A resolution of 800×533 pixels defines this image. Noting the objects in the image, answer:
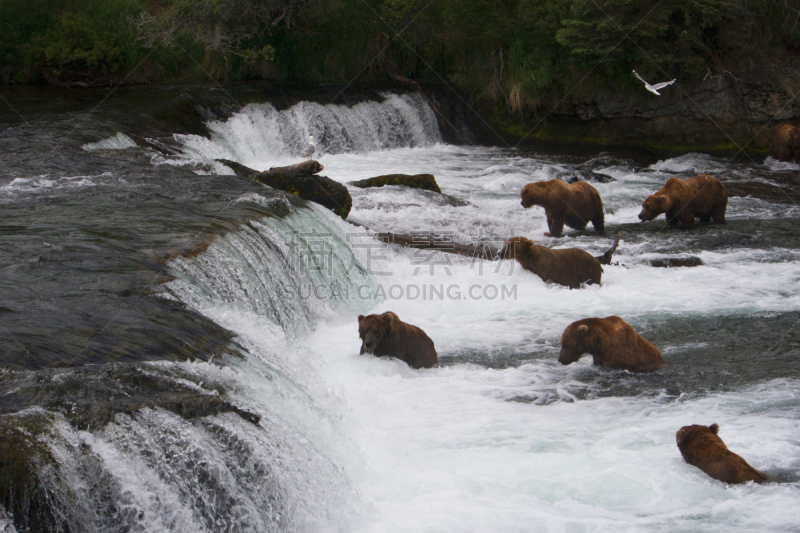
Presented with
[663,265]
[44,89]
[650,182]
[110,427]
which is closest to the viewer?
[110,427]

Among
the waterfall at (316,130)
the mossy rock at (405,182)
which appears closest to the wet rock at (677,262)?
the mossy rock at (405,182)

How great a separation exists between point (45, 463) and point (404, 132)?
1557 centimetres

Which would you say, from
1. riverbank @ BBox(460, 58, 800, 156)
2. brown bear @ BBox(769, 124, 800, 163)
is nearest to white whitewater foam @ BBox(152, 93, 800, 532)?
brown bear @ BBox(769, 124, 800, 163)

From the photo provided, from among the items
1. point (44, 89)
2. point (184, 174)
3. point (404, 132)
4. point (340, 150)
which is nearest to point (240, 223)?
point (184, 174)

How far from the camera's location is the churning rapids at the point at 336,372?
3256 mm

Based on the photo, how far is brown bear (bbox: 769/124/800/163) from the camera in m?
14.4

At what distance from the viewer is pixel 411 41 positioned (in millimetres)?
20094

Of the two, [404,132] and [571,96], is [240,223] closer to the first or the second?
[404,132]


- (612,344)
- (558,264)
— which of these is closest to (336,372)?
(612,344)

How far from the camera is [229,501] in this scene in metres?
3.28

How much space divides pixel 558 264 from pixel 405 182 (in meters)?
4.71

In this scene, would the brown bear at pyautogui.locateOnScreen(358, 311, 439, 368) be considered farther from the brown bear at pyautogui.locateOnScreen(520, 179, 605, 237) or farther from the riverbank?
the riverbank

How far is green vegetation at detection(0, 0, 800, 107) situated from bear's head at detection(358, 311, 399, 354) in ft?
43.0

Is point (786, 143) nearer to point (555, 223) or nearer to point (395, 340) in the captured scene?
point (555, 223)
